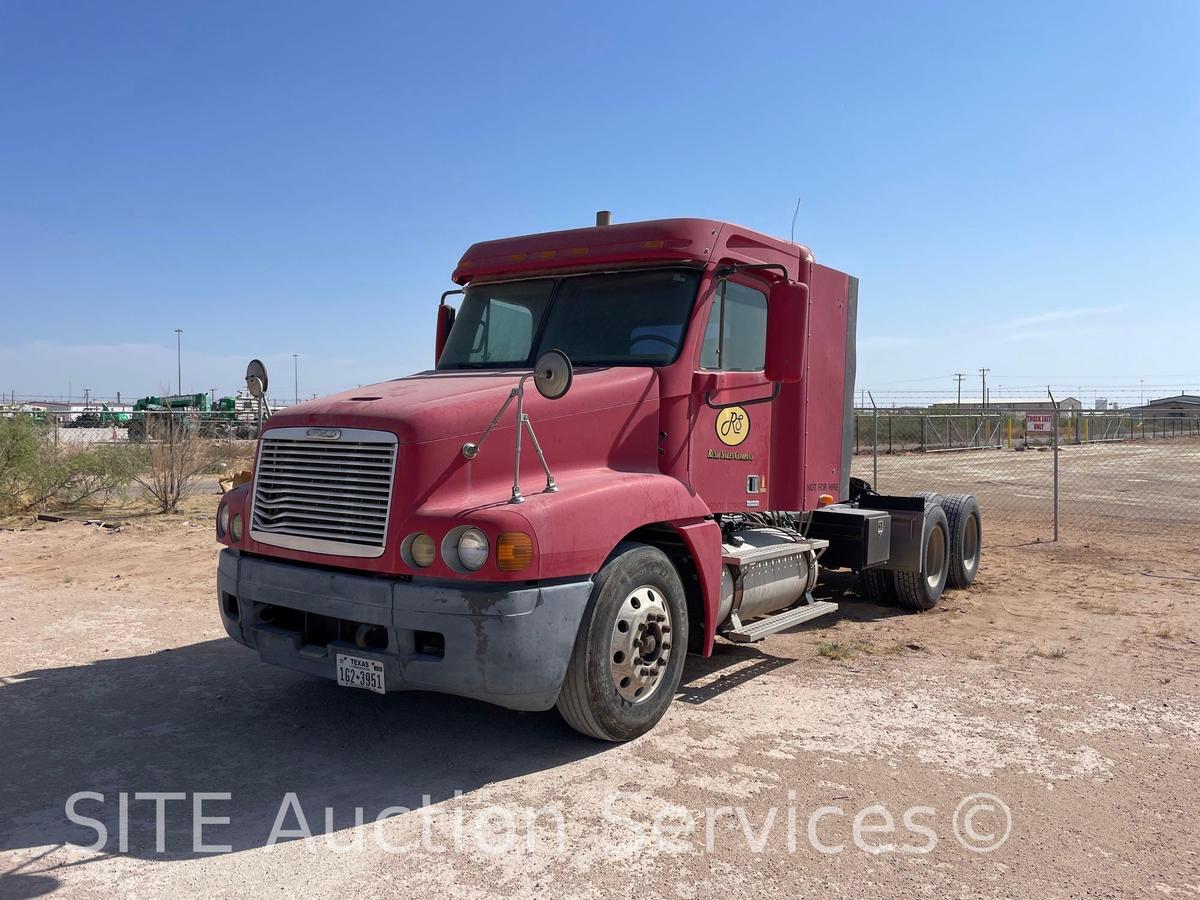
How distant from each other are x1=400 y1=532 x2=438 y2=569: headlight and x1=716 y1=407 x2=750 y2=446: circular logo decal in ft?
7.41

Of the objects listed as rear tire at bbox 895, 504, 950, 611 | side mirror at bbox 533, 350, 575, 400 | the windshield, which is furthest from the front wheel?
rear tire at bbox 895, 504, 950, 611

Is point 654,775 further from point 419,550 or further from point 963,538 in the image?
point 963,538

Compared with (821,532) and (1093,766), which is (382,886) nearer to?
(1093,766)

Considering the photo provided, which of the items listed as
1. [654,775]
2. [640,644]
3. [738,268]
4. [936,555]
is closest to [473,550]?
[640,644]

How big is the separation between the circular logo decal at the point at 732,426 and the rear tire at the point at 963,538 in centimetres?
430

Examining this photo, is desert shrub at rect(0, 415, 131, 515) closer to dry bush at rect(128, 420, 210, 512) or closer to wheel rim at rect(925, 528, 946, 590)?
dry bush at rect(128, 420, 210, 512)

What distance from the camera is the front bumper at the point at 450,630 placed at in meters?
4.12

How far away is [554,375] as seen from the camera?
4172 mm

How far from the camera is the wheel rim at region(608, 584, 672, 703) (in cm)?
468

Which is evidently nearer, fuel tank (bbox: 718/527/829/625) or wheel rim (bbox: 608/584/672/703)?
wheel rim (bbox: 608/584/672/703)

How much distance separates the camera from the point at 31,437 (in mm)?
14711

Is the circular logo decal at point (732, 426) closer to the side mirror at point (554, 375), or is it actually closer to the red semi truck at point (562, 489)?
the red semi truck at point (562, 489)

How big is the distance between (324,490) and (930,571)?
21.0 feet

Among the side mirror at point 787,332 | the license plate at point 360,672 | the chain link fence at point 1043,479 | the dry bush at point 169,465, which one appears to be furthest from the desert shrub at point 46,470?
the side mirror at point 787,332
